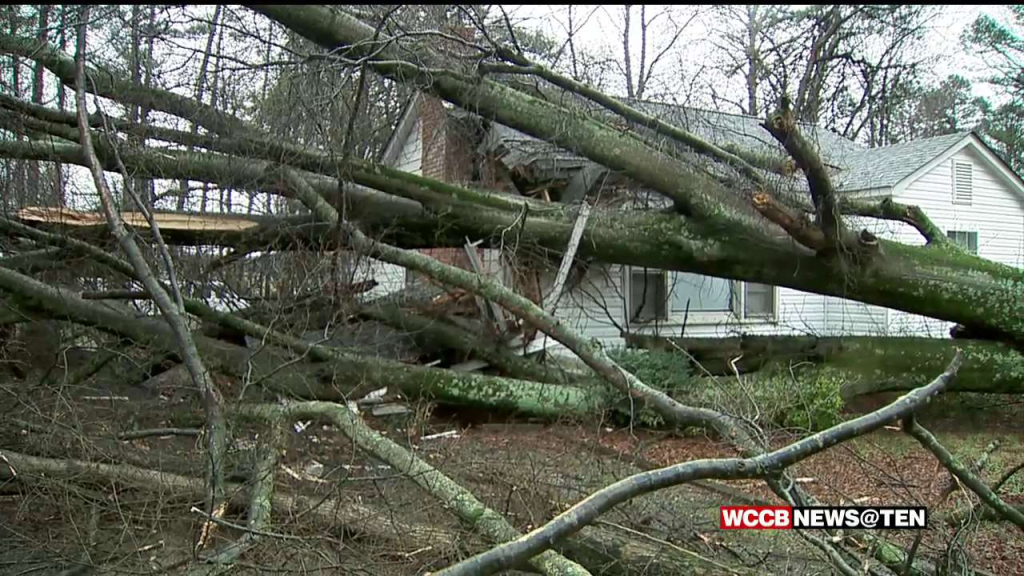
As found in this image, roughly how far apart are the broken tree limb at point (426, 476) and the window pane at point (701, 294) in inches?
310

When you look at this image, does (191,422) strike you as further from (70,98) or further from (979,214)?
(979,214)

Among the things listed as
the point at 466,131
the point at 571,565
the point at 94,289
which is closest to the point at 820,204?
the point at 571,565

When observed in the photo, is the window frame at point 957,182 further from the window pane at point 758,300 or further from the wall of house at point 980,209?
the window pane at point 758,300

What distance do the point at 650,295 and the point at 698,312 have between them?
900mm

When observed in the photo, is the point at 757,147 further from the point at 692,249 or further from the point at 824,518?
the point at 824,518

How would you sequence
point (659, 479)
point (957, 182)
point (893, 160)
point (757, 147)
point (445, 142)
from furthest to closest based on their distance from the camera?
point (957, 182), point (893, 160), point (445, 142), point (757, 147), point (659, 479)

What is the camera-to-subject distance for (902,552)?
3.41 meters

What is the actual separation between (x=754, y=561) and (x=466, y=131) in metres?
7.25

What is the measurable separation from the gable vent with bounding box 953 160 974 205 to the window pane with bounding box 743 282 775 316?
4.44 meters

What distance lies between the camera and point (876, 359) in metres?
7.92

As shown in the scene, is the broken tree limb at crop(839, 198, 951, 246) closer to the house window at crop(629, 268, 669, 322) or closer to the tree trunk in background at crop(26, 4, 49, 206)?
the house window at crop(629, 268, 669, 322)

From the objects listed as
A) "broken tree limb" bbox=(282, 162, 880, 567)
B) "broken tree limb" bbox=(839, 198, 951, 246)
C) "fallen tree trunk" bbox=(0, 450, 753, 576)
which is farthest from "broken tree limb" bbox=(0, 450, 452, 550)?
"broken tree limb" bbox=(839, 198, 951, 246)

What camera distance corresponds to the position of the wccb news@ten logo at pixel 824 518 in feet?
10.6

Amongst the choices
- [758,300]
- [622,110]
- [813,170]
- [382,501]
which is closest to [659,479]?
[382,501]
